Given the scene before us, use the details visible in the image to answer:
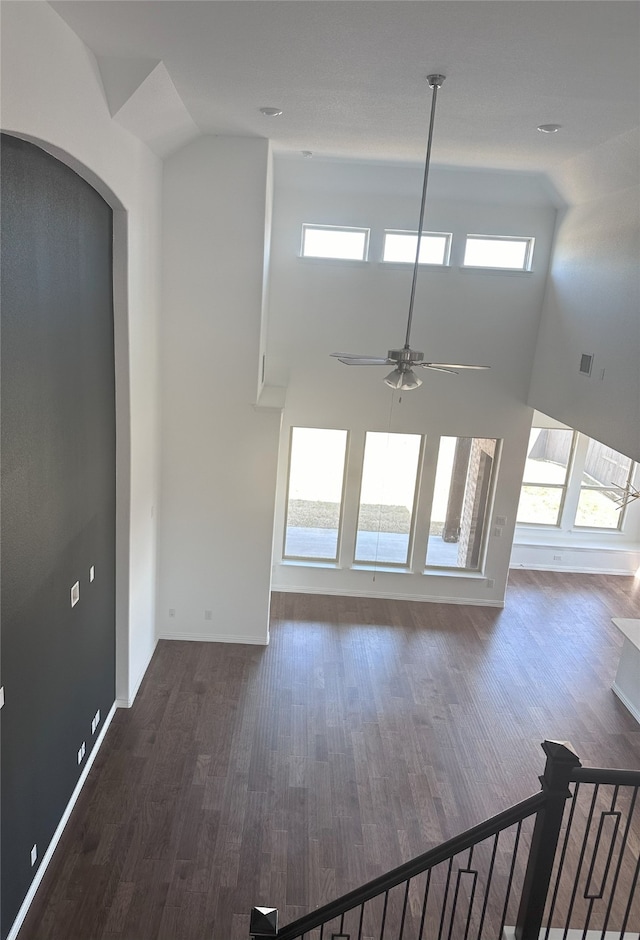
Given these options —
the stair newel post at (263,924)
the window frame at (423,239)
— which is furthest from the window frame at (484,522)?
the stair newel post at (263,924)

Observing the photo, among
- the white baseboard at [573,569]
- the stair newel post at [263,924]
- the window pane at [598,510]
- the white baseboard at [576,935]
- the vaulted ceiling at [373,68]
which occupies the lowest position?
the white baseboard at [573,569]

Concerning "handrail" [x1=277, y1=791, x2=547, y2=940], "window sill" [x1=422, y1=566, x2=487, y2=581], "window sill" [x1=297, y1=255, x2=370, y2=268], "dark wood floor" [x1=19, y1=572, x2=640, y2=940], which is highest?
"window sill" [x1=297, y1=255, x2=370, y2=268]

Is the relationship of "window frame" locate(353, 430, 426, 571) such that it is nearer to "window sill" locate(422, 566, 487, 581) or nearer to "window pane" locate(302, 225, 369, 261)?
"window sill" locate(422, 566, 487, 581)

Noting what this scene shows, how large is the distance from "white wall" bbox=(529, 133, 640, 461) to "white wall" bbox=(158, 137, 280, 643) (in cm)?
303

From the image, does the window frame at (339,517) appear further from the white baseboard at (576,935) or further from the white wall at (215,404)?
the white baseboard at (576,935)

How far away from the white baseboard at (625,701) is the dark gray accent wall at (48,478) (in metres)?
5.11

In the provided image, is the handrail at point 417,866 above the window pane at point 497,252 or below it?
below

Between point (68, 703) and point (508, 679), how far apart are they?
4.52 m

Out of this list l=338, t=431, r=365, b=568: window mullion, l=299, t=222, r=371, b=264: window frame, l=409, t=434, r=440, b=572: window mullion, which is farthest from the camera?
l=409, t=434, r=440, b=572: window mullion

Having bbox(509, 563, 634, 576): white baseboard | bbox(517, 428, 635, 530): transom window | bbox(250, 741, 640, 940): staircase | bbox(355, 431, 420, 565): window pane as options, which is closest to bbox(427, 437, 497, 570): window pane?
bbox(355, 431, 420, 565): window pane

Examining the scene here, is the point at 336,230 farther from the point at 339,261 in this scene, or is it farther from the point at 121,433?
the point at 121,433

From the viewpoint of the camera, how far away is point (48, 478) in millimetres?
3855

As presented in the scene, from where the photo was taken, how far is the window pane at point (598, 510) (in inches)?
404

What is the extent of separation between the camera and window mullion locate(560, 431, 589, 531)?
32.5 feet
